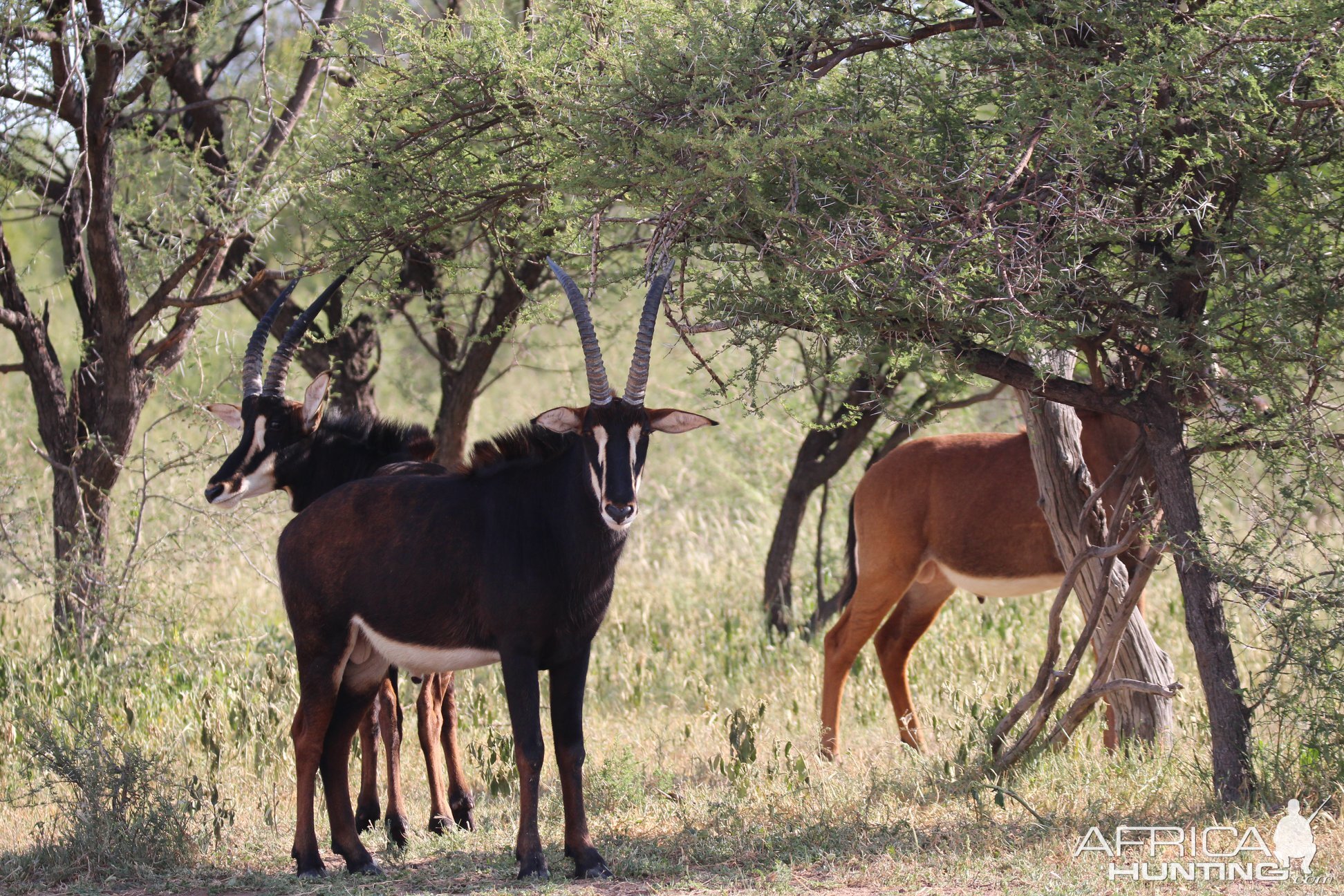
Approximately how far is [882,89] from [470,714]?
5037 mm

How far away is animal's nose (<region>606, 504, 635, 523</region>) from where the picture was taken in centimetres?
538

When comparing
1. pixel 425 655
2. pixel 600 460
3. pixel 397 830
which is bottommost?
pixel 397 830

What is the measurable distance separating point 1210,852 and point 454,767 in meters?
3.70

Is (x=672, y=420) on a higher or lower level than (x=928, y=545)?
higher

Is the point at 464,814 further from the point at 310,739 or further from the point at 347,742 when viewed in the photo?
the point at 310,739

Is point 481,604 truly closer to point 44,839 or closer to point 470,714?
point 44,839

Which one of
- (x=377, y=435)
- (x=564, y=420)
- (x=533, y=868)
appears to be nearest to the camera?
(x=533, y=868)

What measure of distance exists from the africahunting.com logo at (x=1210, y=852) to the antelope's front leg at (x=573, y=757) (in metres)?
2.02

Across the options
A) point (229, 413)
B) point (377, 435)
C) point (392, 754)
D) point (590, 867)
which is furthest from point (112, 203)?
point (590, 867)

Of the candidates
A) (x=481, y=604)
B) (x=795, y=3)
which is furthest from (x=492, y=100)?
(x=481, y=604)

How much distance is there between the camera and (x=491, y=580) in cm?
575

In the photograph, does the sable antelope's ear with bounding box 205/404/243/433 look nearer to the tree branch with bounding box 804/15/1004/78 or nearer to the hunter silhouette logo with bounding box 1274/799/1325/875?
the tree branch with bounding box 804/15/1004/78

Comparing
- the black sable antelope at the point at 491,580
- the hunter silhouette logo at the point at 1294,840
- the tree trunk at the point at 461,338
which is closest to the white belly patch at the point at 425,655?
the black sable antelope at the point at 491,580

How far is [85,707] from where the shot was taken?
7.60m
